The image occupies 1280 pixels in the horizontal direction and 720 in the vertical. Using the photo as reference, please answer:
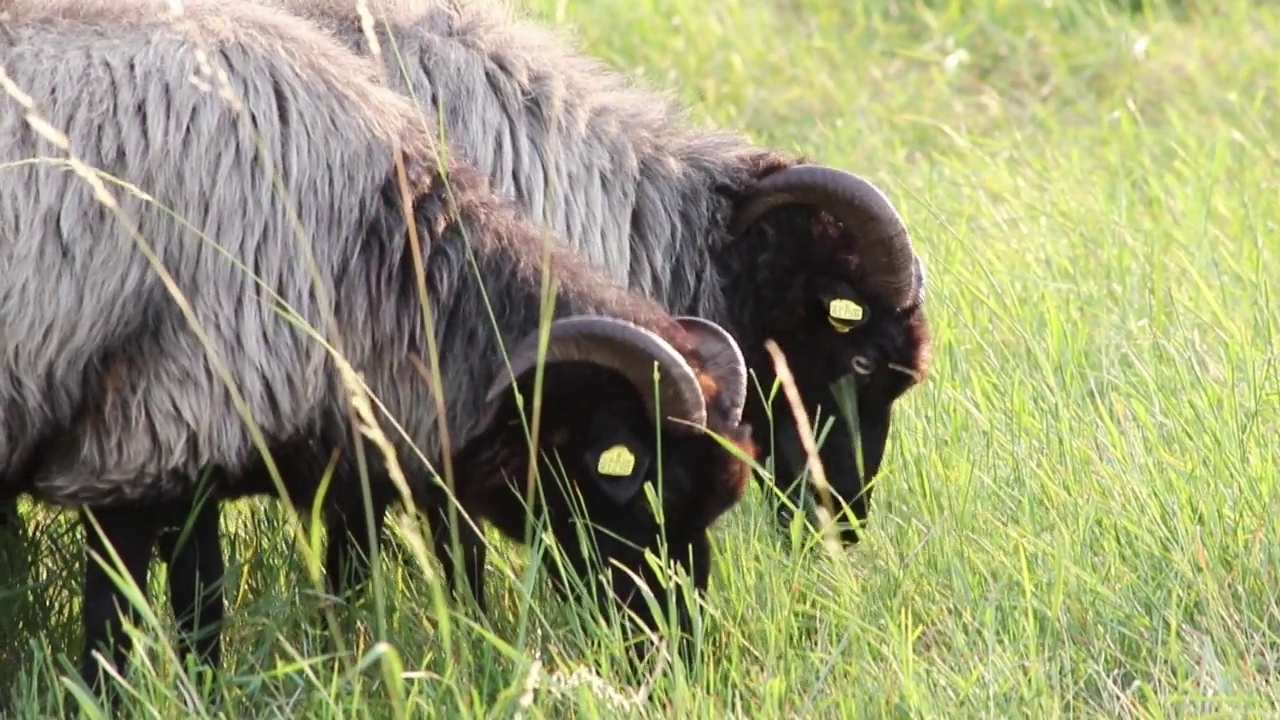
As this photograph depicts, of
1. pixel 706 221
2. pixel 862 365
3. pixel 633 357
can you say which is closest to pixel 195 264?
pixel 633 357

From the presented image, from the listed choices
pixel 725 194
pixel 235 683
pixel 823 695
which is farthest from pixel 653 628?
pixel 725 194

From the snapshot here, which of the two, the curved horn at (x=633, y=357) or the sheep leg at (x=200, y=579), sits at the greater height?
the curved horn at (x=633, y=357)

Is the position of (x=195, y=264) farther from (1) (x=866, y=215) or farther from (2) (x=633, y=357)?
(1) (x=866, y=215)

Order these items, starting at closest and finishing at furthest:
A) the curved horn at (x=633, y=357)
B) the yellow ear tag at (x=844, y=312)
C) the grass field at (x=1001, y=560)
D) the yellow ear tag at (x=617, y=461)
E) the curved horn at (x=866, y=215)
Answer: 1. the grass field at (x=1001, y=560)
2. the curved horn at (x=633, y=357)
3. the yellow ear tag at (x=617, y=461)
4. the curved horn at (x=866, y=215)
5. the yellow ear tag at (x=844, y=312)

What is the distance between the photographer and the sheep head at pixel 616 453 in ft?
13.4

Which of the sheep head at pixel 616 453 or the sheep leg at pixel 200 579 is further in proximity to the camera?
the sheep leg at pixel 200 579

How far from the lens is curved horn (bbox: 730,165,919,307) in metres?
5.19

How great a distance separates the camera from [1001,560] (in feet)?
13.8

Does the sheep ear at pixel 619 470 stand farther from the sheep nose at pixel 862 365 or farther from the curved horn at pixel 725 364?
the sheep nose at pixel 862 365

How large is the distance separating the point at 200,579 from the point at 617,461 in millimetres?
1093

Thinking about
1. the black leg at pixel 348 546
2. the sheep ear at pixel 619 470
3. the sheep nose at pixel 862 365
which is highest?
the sheep ear at pixel 619 470

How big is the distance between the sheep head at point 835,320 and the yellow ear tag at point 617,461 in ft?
3.93

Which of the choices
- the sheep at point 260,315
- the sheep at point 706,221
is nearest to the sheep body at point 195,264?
the sheep at point 260,315

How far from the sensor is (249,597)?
472 centimetres
